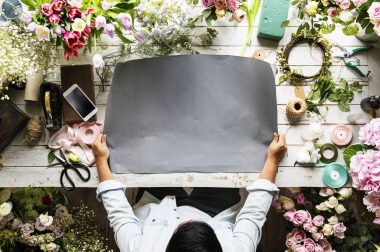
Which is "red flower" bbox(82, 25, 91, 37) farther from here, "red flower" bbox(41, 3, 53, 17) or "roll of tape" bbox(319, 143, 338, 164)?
"roll of tape" bbox(319, 143, 338, 164)

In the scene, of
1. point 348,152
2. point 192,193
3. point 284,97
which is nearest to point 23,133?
point 192,193

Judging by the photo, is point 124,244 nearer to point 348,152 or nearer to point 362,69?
point 348,152

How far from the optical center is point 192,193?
1.99 m

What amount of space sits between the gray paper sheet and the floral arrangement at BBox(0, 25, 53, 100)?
1.25ft

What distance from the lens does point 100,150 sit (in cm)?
177

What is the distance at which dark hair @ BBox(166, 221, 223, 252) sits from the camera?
148 cm

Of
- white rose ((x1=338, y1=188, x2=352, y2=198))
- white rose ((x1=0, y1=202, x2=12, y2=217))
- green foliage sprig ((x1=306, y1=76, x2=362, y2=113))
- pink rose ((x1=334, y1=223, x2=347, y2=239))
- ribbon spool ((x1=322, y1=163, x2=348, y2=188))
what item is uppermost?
green foliage sprig ((x1=306, y1=76, x2=362, y2=113))

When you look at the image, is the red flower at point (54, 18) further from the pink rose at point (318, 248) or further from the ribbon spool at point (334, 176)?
the pink rose at point (318, 248)

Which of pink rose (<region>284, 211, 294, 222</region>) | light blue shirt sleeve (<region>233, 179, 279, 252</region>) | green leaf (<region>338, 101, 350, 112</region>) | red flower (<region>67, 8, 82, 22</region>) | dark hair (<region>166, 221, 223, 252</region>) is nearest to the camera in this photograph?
dark hair (<region>166, 221, 223, 252</region>)

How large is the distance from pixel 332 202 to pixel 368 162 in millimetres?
354

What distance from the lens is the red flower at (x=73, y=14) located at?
1.59m

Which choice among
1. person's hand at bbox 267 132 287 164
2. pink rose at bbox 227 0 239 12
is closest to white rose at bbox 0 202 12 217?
person's hand at bbox 267 132 287 164

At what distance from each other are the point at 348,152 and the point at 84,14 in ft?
3.80

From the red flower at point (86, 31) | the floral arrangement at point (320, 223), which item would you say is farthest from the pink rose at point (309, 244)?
the red flower at point (86, 31)
